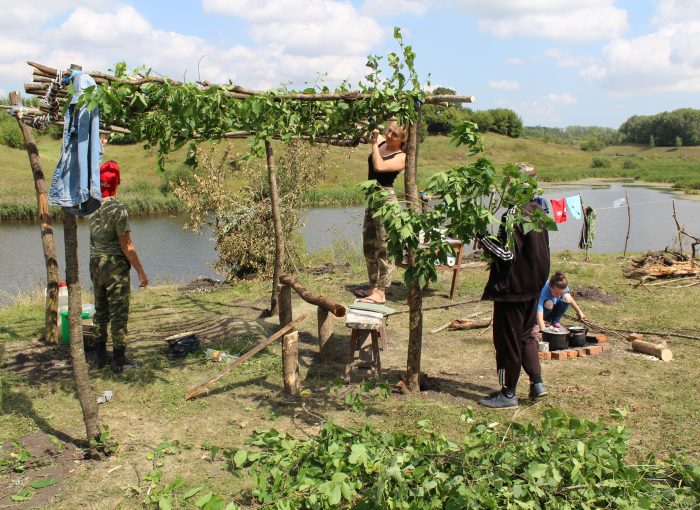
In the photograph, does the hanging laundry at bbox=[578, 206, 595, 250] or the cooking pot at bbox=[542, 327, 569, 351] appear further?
the hanging laundry at bbox=[578, 206, 595, 250]

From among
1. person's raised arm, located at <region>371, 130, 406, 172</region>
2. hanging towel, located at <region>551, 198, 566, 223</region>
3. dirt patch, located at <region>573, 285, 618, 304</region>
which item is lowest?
dirt patch, located at <region>573, 285, 618, 304</region>

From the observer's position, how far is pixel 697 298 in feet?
31.0

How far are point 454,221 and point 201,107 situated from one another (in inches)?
97.3

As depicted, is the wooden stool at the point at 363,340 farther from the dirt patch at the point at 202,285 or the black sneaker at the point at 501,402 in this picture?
the dirt patch at the point at 202,285

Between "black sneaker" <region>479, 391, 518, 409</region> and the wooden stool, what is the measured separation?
1.13 m

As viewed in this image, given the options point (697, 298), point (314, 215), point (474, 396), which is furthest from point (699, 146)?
point (474, 396)

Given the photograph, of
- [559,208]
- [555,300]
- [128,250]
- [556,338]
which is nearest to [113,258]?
[128,250]

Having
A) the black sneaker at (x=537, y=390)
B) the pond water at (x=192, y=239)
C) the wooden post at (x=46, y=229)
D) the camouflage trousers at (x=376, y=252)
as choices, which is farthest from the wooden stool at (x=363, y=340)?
the pond water at (x=192, y=239)

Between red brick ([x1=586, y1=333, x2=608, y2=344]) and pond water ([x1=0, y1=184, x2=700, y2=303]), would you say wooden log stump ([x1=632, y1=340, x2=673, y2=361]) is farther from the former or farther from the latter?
pond water ([x1=0, y1=184, x2=700, y2=303])

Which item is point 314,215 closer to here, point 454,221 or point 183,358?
point 183,358

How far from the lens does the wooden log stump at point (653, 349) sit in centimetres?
659

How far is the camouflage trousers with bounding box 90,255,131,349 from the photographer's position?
5898mm

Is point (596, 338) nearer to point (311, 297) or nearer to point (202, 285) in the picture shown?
point (311, 297)

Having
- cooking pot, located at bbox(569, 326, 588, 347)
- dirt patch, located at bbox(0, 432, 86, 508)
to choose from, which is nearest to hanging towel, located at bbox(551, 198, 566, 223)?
cooking pot, located at bbox(569, 326, 588, 347)
